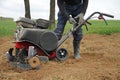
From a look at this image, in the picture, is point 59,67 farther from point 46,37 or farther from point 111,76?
point 111,76

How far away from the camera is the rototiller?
842 cm

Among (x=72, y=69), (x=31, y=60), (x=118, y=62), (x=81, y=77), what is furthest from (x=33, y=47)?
(x=118, y=62)

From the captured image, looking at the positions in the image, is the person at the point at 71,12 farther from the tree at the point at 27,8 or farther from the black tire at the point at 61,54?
the tree at the point at 27,8

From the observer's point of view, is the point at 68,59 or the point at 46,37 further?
the point at 68,59

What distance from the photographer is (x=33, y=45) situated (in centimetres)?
874

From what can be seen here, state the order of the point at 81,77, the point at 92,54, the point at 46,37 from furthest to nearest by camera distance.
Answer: the point at 92,54
the point at 46,37
the point at 81,77

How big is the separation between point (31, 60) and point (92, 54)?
9.88 feet

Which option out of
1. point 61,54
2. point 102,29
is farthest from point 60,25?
point 102,29

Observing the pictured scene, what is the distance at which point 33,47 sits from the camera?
8.51 metres

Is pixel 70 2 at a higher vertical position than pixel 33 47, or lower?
higher

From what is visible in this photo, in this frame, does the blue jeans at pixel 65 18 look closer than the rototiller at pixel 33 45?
No

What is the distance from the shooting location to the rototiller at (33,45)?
8.42m

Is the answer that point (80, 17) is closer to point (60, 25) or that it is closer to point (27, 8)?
point (60, 25)

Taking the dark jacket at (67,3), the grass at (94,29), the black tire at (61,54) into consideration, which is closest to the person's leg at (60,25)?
the dark jacket at (67,3)
